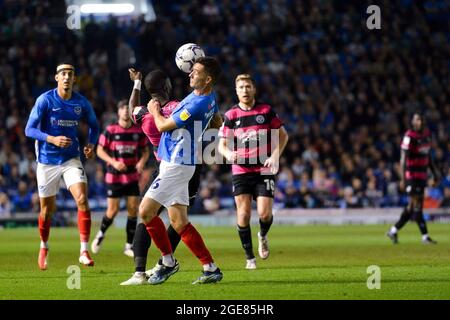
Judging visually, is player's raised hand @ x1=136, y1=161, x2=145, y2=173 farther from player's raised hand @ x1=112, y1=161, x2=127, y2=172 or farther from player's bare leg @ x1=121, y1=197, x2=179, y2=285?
player's bare leg @ x1=121, y1=197, x2=179, y2=285

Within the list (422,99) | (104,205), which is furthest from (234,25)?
(104,205)

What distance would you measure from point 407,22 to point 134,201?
770 inches

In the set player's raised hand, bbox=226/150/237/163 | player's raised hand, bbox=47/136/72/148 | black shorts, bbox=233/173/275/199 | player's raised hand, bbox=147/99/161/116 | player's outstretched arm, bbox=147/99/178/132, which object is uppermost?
player's raised hand, bbox=147/99/161/116

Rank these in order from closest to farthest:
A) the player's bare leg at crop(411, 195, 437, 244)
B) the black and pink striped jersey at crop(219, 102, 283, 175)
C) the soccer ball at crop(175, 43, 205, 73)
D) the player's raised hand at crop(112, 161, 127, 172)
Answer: the soccer ball at crop(175, 43, 205, 73) → the black and pink striped jersey at crop(219, 102, 283, 175) → the player's raised hand at crop(112, 161, 127, 172) → the player's bare leg at crop(411, 195, 437, 244)

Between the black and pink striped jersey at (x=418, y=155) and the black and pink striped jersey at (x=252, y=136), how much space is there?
20.3ft

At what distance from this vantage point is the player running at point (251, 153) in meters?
13.9

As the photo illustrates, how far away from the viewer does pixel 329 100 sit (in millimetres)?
31438

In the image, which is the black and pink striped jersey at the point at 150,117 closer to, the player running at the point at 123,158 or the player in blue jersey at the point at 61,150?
the player in blue jersey at the point at 61,150

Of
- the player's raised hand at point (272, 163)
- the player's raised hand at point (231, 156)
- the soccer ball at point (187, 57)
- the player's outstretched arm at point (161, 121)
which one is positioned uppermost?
the soccer ball at point (187, 57)

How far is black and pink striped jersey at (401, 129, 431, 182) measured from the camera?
19.6 meters

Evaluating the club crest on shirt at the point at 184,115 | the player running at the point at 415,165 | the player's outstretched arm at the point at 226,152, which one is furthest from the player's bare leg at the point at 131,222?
the club crest on shirt at the point at 184,115

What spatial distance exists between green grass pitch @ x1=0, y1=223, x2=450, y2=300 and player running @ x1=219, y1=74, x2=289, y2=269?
637mm

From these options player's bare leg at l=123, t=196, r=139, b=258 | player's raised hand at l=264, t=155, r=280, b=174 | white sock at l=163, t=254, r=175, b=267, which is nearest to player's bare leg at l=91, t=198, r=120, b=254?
player's bare leg at l=123, t=196, r=139, b=258
